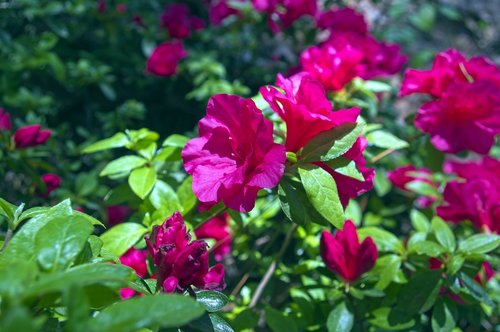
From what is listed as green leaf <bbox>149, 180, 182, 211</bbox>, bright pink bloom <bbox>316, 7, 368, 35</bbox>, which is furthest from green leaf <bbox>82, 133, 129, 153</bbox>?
bright pink bloom <bbox>316, 7, 368, 35</bbox>

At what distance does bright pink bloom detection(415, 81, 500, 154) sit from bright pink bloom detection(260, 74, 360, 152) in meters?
0.39

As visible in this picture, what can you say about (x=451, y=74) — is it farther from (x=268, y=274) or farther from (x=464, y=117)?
(x=268, y=274)

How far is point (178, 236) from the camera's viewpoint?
32.9 inches

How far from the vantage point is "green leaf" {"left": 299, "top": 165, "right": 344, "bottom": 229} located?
874mm

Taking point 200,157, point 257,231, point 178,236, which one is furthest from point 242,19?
point 178,236

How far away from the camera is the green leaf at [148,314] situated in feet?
1.68

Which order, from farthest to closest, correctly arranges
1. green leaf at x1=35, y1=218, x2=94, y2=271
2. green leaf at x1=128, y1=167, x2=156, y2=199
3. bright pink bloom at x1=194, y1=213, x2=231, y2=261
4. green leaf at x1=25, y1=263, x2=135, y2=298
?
bright pink bloom at x1=194, y1=213, x2=231, y2=261
green leaf at x1=128, y1=167, x2=156, y2=199
green leaf at x1=35, y1=218, x2=94, y2=271
green leaf at x1=25, y1=263, x2=135, y2=298

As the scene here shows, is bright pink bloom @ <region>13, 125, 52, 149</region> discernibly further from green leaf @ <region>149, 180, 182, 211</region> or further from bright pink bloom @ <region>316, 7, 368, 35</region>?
bright pink bloom @ <region>316, 7, 368, 35</region>

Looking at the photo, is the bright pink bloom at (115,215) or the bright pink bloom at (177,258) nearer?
the bright pink bloom at (177,258)

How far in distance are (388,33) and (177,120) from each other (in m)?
0.98

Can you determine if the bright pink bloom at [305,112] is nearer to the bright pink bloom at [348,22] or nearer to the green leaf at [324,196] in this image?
the green leaf at [324,196]

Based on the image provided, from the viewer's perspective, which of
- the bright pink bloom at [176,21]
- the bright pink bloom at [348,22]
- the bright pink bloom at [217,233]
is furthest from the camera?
the bright pink bloom at [176,21]

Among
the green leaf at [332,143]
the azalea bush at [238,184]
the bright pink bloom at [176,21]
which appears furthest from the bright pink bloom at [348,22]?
the green leaf at [332,143]

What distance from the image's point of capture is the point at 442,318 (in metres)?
1.12
